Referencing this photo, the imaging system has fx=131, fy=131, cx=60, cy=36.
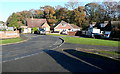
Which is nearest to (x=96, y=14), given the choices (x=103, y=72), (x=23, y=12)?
(x=23, y=12)

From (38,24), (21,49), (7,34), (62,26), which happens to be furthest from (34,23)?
(21,49)

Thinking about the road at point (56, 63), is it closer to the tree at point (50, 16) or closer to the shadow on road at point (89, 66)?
the shadow on road at point (89, 66)

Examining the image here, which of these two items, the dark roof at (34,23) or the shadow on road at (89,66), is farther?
the dark roof at (34,23)

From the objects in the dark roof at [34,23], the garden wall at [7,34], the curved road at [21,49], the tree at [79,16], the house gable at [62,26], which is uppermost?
the tree at [79,16]

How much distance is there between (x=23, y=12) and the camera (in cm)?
9550

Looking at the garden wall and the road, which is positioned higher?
the garden wall

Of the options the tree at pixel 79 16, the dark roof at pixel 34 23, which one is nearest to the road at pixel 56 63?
the tree at pixel 79 16

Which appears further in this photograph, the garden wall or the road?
the garden wall

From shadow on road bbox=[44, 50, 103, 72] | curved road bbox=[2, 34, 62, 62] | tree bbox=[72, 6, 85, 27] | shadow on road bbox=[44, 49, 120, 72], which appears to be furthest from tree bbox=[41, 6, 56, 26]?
shadow on road bbox=[44, 50, 103, 72]

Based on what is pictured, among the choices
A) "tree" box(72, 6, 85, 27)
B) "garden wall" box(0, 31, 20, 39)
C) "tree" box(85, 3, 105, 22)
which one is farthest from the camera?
"tree" box(85, 3, 105, 22)

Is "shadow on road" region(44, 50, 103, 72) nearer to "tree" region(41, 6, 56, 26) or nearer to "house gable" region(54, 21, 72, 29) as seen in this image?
"house gable" region(54, 21, 72, 29)

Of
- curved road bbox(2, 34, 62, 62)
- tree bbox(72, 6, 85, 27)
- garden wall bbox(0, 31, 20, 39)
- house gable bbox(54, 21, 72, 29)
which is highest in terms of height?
tree bbox(72, 6, 85, 27)

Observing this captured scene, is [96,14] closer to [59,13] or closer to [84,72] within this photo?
[59,13]

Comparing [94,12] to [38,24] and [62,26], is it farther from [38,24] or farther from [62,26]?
[38,24]
